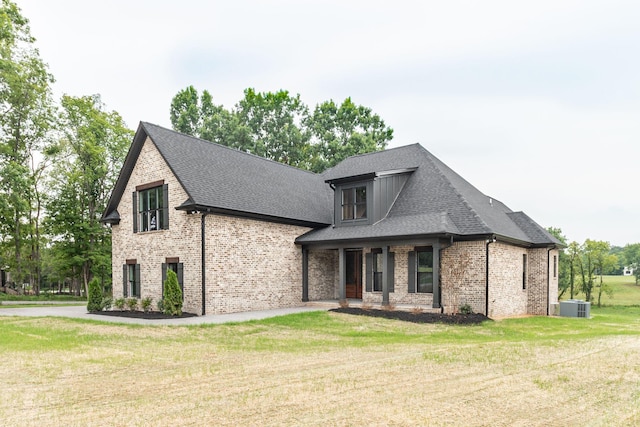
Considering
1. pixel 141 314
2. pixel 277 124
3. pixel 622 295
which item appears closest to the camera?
pixel 141 314

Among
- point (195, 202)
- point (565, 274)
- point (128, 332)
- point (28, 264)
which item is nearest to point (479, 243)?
point (195, 202)

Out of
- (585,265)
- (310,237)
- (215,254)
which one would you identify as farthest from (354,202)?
(585,265)

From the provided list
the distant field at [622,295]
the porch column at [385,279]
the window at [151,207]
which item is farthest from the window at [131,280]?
the distant field at [622,295]

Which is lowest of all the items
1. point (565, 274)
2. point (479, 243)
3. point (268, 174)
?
point (565, 274)

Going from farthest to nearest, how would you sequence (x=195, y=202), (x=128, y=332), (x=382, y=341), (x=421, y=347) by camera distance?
1. (x=195, y=202)
2. (x=128, y=332)
3. (x=382, y=341)
4. (x=421, y=347)

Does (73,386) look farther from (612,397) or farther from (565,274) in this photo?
(565,274)

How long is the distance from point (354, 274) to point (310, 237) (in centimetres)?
315

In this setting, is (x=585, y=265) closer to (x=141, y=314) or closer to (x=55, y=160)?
(x=141, y=314)

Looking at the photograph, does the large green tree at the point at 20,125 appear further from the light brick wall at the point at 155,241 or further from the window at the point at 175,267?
the window at the point at 175,267

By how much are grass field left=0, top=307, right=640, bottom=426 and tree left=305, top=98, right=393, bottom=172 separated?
92.3 ft

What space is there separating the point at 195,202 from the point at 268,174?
6842mm

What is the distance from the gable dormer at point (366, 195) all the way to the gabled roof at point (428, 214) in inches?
10.3

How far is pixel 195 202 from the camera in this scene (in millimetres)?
15266

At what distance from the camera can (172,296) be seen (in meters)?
15.3
